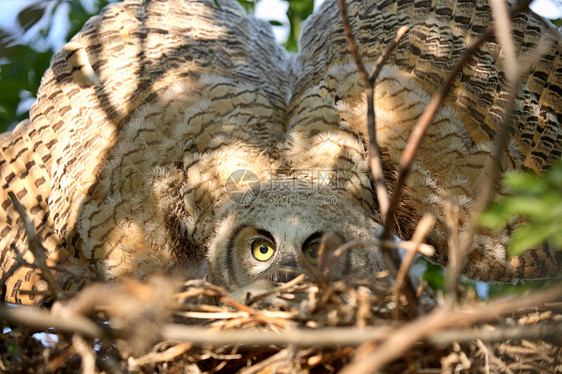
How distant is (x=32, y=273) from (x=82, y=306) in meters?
1.90

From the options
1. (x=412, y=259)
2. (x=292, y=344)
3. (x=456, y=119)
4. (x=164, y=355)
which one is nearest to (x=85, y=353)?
(x=164, y=355)

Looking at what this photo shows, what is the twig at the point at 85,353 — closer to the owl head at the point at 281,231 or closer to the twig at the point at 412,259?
the twig at the point at 412,259

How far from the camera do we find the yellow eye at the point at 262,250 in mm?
2529

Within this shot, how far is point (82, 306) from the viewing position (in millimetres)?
1230

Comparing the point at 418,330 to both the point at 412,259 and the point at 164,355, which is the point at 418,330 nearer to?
the point at 412,259

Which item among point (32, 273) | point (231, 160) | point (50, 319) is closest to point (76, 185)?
point (32, 273)

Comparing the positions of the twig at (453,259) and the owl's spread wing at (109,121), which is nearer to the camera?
the twig at (453,259)

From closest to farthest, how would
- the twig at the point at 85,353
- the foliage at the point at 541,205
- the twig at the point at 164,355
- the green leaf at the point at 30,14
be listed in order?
the foliage at the point at 541,205, the twig at the point at 85,353, the twig at the point at 164,355, the green leaf at the point at 30,14

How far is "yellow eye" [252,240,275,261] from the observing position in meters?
2.53

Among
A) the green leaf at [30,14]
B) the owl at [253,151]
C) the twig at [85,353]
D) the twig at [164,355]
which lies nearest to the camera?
the twig at [85,353]

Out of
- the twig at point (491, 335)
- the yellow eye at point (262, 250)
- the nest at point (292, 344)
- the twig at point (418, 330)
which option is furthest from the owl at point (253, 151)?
the twig at point (418, 330)

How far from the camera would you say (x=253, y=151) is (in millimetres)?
2895

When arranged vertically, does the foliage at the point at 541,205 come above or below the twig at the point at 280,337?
above

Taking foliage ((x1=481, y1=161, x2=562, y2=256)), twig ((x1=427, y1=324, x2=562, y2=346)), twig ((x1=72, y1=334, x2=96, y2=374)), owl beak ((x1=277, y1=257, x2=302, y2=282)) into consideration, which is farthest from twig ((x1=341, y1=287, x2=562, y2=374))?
owl beak ((x1=277, y1=257, x2=302, y2=282))
